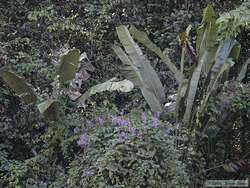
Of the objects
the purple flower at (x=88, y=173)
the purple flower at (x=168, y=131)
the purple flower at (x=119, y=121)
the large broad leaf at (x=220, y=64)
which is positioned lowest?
the purple flower at (x=88, y=173)

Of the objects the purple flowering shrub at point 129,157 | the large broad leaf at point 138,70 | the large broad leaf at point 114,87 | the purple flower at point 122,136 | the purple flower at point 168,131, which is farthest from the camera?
the large broad leaf at point 138,70

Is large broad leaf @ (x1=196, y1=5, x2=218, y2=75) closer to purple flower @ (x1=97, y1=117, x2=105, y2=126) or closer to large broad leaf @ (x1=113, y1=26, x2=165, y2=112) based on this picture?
large broad leaf @ (x1=113, y1=26, x2=165, y2=112)

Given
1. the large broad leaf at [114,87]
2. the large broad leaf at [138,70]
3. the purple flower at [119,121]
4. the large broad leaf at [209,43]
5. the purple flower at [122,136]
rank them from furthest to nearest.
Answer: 1. the large broad leaf at [138,70]
2. the large broad leaf at [209,43]
3. the large broad leaf at [114,87]
4. the purple flower at [119,121]
5. the purple flower at [122,136]

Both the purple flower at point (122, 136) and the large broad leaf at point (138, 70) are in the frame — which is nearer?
the purple flower at point (122, 136)

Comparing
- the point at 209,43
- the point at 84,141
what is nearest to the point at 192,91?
the point at 209,43

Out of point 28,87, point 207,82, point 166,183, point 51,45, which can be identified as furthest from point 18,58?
point 166,183

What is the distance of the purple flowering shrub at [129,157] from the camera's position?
3295 mm

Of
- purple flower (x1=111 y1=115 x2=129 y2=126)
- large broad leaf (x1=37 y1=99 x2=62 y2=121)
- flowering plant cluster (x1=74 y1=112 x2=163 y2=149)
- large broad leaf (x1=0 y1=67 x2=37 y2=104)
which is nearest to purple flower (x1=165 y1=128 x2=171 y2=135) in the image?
flowering plant cluster (x1=74 y1=112 x2=163 y2=149)

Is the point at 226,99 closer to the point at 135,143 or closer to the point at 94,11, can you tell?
the point at 135,143

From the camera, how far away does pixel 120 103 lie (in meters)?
5.70

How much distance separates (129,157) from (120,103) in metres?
2.40

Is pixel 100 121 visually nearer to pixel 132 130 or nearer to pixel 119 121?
pixel 119 121

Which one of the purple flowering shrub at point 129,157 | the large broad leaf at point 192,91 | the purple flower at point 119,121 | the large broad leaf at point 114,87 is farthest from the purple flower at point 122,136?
the large broad leaf at point 192,91

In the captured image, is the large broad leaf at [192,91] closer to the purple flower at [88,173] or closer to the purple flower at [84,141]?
the purple flower at [84,141]
